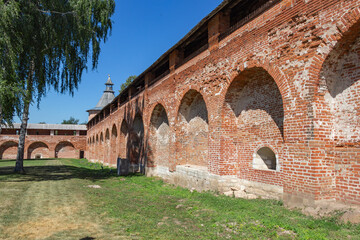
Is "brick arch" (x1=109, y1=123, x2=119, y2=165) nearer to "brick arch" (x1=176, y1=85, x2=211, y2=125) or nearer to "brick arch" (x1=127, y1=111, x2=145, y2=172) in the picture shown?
"brick arch" (x1=127, y1=111, x2=145, y2=172)

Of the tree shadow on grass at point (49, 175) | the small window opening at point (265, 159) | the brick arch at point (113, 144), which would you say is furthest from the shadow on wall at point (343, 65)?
the brick arch at point (113, 144)

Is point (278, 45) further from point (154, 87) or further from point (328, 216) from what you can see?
point (154, 87)

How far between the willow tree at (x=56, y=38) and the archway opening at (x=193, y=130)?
5.32 m

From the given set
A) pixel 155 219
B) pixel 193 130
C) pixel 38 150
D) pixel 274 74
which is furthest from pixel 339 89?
pixel 38 150

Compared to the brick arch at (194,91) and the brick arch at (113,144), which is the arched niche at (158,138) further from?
the brick arch at (113,144)

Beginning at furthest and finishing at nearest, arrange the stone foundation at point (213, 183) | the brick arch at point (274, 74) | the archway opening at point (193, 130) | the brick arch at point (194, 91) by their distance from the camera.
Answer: the archway opening at point (193, 130)
the brick arch at point (194, 91)
the stone foundation at point (213, 183)
the brick arch at point (274, 74)

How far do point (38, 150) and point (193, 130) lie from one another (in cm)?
3855

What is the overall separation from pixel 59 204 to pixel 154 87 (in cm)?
818

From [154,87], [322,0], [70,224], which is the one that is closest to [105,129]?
[154,87]

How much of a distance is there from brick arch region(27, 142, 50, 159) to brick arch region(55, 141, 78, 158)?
1.47 m

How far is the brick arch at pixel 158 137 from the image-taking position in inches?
522

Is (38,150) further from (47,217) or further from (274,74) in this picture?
(274,74)

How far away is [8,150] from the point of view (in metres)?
38.4

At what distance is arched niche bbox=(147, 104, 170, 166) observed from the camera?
43.5 feet
